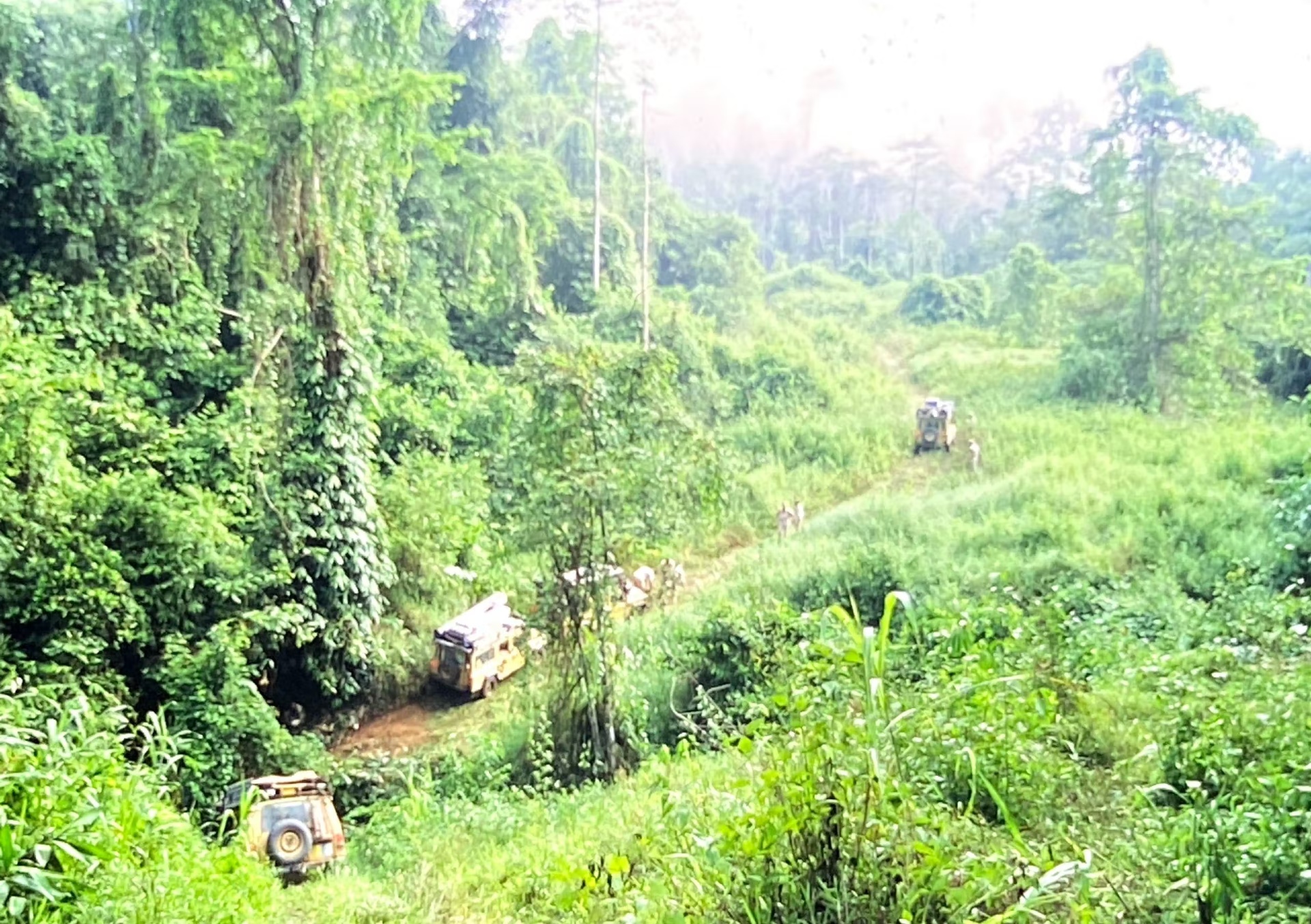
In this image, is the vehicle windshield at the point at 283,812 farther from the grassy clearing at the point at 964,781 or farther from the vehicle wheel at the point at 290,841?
the grassy clearing at the point at 964,781

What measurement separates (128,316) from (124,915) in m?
7.74

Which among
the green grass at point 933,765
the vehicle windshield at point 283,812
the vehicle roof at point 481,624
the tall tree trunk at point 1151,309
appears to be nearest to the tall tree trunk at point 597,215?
the tall tree trunk at point 1151,309

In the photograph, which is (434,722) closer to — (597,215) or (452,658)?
(452,658)

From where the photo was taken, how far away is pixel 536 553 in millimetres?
6496

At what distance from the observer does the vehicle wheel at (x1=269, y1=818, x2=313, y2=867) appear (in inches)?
214

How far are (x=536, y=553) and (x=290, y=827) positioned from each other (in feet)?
7.51

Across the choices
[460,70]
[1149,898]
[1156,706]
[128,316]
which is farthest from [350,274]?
[460,70]

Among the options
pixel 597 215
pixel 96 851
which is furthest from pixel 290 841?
pixel 597 215

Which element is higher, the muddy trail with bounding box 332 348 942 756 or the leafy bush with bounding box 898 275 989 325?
the leafy bush with bounding box 898 275 989 325

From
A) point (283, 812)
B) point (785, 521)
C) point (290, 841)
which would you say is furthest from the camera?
point (785, 521)

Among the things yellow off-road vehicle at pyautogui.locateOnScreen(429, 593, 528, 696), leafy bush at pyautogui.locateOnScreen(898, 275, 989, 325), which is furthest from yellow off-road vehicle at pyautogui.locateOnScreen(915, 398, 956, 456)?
leafy bush at pyautogui.locateOnScreen(898, 275, 989, 325)

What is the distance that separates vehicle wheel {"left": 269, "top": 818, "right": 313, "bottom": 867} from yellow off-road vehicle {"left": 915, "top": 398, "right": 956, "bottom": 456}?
502 inches

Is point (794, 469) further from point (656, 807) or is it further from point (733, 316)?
point (656, 807)

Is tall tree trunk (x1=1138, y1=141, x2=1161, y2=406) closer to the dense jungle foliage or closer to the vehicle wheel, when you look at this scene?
the dense jungle foliage
